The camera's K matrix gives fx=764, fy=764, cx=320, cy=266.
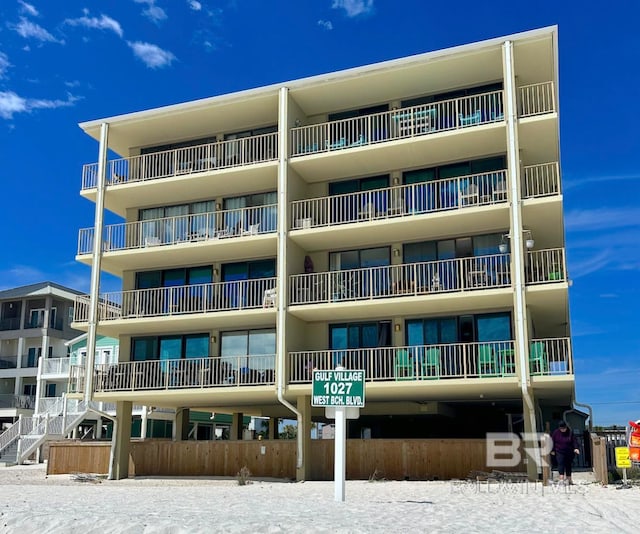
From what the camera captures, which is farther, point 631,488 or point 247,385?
point 247,385

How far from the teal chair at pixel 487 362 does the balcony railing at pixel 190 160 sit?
10324 mm

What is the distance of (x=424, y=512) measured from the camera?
47.8 feet

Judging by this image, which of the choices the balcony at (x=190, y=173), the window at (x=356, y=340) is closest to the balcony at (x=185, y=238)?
the balcony at (x=190, y=173)

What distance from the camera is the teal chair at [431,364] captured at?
2433cm

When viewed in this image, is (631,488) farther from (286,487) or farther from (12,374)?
(12,374)

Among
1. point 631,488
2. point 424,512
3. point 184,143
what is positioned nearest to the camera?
point 424,512

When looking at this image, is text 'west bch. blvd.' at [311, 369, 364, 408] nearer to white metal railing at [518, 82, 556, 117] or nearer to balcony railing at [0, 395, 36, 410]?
white metal railing at [518, 82, 556, 117]

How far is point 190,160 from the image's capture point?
30.0 meters

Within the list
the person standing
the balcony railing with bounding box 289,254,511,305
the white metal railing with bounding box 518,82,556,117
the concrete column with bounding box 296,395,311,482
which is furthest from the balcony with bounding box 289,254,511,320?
the white metal railing with bounding box 518,82,556,117

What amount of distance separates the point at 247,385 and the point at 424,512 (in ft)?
41.8

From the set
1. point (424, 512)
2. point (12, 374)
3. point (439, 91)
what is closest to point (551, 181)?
point (439, 91)

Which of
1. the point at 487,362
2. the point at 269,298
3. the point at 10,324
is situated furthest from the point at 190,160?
the point at 10,324

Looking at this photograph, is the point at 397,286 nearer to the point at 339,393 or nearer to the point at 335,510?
the point at 339,393

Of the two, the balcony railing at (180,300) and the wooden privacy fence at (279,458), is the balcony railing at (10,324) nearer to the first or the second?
the wooden privacy fence at (279,458)
